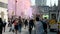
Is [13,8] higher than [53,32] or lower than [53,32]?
higher

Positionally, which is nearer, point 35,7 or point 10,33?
point 10,33

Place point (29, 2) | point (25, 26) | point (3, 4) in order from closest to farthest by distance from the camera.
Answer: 1. point (25, 26)
2. point (29, 2)
3. point (3, 4)

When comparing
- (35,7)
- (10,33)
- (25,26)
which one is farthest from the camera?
(35,7)

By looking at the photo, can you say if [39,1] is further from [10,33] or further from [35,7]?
[10,33]

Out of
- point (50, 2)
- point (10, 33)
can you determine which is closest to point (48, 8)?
point (50, 2)

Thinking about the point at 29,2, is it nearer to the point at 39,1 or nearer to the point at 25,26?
the point at 39,1

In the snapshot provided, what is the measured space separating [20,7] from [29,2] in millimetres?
1336

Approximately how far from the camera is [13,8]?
19703 mm

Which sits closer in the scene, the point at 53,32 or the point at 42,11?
the point at 53,32

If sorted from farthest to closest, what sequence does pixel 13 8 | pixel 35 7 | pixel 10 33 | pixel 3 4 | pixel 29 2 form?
pixel 35 7
pixel 3 4
pixel 29 2
pixel 13 8
pixel 10 33

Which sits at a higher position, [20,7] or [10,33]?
[20,7]

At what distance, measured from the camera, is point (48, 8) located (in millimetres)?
20141

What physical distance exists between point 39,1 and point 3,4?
3.31 meters

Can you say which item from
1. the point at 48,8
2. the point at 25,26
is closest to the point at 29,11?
the point at 48,8
